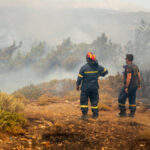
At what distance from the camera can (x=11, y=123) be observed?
403 centimetres

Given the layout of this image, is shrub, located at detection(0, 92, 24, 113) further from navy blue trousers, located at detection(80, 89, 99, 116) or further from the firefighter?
the firefighter

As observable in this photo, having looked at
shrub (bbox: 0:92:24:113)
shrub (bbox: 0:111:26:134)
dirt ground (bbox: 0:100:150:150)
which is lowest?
dirt ground (bbox: 0:100:150:150)

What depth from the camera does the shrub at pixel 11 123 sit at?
3.87 metres

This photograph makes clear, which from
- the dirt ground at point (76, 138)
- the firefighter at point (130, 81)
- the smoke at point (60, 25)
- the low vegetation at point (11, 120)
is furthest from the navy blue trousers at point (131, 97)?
the smoke at point (60, 25)

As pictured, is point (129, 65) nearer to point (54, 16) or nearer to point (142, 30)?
point (142, 30)

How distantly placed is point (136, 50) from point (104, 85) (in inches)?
368

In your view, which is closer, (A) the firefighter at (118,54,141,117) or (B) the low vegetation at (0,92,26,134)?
(B) the low vegetation at (0,92,26,134)

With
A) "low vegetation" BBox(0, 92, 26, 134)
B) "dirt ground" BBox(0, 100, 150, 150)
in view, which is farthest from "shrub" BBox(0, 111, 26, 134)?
"dirt ground" BBox(0, 100, 150, 150)

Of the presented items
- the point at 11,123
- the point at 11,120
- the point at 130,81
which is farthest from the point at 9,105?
the point at 130,81

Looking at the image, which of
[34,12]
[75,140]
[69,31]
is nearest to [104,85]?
[75,140]

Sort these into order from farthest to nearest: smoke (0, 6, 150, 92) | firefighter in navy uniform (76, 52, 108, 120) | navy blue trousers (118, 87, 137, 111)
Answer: smoke (0, 6, 150, 92), navy blue trousers (118, 87, 137, 111), firefighter in navy uniform (76, 52, 108, 120)

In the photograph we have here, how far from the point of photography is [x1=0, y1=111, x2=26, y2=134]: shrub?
3.87 m

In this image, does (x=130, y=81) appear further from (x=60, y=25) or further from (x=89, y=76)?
(x=60, y=25)

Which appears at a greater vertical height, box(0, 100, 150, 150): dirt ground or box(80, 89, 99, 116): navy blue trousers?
box(80, 89, 99, 116): navy blue trousers
